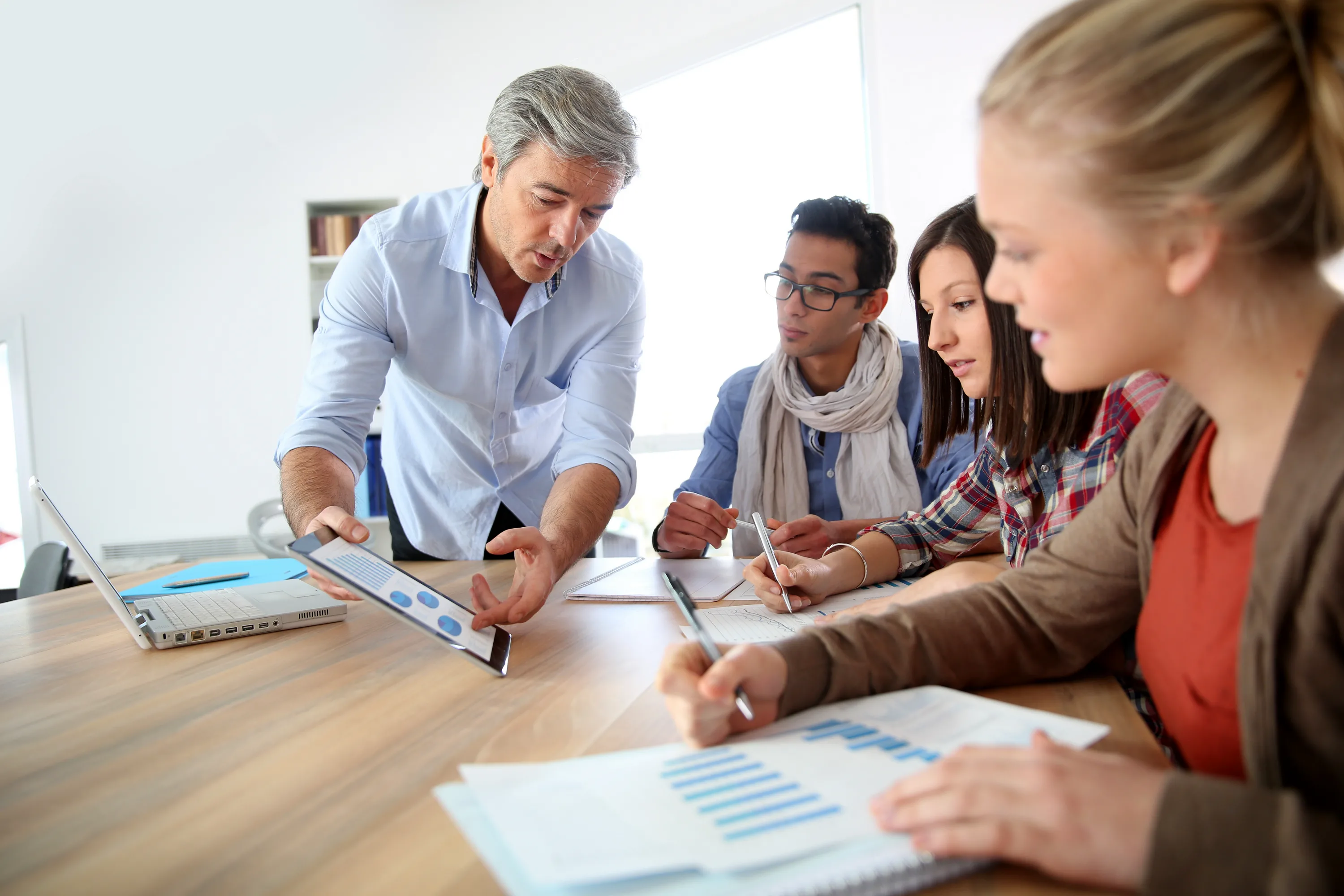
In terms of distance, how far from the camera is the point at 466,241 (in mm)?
1923

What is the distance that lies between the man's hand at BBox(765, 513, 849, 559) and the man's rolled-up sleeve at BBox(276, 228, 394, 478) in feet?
2.67

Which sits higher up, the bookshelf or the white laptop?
the bookshelf

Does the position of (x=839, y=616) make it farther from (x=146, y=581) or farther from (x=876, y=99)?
(x=876, y=99)

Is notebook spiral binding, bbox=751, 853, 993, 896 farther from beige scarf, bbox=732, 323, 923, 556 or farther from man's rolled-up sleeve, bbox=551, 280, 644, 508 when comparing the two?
beige scarf, bbox=732, 323, 923, 556

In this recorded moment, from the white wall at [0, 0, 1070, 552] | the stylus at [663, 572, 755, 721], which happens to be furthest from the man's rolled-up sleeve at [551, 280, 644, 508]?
the white wall at [0, 0, 1070, 552]

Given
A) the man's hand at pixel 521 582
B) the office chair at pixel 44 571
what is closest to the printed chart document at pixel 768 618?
the man's hand at pixel 521 582

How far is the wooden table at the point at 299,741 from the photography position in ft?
2.00

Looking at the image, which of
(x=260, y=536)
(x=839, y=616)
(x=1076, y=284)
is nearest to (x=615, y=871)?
(x=1076, y=284)

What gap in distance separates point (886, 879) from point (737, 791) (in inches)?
5.0

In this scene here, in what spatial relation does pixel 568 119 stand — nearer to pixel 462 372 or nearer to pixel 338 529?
pixel 462 372

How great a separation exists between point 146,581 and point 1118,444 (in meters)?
1.71

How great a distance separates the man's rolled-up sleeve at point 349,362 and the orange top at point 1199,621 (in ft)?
4.55

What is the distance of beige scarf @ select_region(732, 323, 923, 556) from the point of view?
2441 millimetres

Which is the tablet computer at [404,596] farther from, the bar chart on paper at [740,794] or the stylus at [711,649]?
the bar chart on paper at [740,794]
